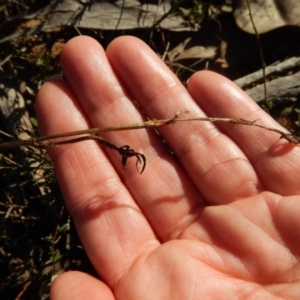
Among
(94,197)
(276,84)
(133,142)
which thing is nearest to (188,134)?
(133,142)

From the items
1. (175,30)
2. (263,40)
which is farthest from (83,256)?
(263,40)

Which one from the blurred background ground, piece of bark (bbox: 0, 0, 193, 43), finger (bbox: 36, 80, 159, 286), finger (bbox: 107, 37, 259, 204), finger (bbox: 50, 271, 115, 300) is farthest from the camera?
piece of bark (bbox: 0, 0, 193, 43)

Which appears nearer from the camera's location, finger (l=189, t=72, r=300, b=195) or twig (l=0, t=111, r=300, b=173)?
twig (l=0, t=111, r=300, b=173)

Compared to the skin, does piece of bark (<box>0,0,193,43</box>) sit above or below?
above

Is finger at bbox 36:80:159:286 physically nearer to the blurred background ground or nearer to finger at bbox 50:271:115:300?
finger at bbox 50:271:115:300

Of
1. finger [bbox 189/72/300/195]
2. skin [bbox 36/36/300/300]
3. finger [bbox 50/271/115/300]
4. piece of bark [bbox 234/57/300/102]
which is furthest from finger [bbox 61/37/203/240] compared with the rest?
piece of bark [bbox 234/57/300/102]

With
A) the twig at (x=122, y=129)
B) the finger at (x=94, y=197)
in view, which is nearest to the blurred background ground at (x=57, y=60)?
the finger at (x=94, y=197)

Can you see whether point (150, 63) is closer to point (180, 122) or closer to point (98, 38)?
point (180, 122)

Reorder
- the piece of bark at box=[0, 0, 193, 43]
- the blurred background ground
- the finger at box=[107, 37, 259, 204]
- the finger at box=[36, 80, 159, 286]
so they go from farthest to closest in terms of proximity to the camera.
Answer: the piece of bark at box=[0, 0, 193, 43] → the blurred background ground → the finger at box=[107, 37, 259, 204] → the finger at box=[36, 80, 159, 286]
